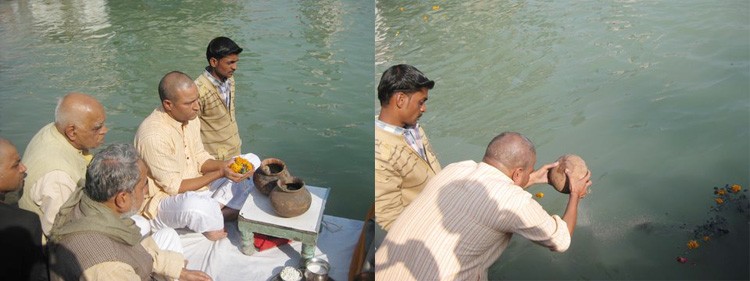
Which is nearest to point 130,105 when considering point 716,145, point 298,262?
point 298,262

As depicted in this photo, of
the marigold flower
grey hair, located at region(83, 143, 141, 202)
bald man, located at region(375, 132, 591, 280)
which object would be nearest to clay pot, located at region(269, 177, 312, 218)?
the marigold flower

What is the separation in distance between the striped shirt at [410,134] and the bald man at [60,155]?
4.92 feet

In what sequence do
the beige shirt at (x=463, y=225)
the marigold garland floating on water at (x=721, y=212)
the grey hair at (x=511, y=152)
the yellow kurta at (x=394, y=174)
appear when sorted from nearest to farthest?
1. the beige shirt at (x=463, y=225)
2. the grey hair at (x=511, y=152)
3. the yellow kurta at (x=394, y=174)
4. the marigold garland floating on water at (x=721, y=212)

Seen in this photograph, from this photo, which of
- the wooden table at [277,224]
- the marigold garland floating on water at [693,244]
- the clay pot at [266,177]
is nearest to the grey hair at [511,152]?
the wooden table at [277,224]

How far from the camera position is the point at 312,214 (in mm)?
3543

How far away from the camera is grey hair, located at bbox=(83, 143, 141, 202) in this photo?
263 centimetres

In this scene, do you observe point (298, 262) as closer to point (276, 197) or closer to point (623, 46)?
point (276, 197)

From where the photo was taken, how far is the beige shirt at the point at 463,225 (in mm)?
2357

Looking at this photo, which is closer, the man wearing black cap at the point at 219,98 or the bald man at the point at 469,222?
the bald man at the point at 469,222

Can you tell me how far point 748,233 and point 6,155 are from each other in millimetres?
4255

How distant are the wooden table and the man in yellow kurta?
28.4 inches

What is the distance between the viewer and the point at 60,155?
318cm

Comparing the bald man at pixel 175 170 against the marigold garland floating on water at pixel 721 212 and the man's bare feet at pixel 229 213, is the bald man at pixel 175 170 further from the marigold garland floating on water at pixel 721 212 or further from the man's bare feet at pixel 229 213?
the marigold garland floating on water at pixel 721 212

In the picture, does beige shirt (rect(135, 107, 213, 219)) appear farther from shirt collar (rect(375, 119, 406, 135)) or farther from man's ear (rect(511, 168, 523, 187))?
man's ear (rect(511, 168, 523, 187))
